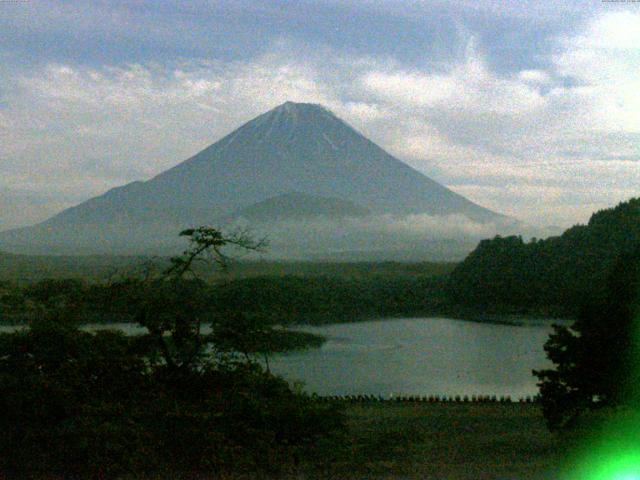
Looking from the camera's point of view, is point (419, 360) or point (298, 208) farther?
point (298, 208)

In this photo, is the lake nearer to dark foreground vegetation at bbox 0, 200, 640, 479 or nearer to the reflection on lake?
the reflection on lake

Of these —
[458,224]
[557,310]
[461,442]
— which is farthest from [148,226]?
[461,442]

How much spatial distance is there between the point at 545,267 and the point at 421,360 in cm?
1273

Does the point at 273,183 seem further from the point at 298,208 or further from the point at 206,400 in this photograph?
the point at 206,400

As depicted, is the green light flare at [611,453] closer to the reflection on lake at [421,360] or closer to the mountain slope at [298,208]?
the reflection on lake at [421,360]

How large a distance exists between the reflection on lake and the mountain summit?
82341 mm

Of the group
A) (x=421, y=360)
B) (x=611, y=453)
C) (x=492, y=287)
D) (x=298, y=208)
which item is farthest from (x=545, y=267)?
(x=298, y=208)

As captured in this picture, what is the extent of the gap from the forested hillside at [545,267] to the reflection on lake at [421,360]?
269 cm

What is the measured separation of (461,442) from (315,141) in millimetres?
104642

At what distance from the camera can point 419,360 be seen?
59.2 feet

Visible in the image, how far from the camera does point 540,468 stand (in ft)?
18.9

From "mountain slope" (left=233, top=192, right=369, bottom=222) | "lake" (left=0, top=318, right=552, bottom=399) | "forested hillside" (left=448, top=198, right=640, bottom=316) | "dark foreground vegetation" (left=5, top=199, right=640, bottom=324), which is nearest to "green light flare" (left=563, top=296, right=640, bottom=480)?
"lake" (left=0, top=318, right=552, bottom=399)

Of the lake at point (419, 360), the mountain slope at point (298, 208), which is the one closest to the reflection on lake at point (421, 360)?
the lake at point (419, 360)

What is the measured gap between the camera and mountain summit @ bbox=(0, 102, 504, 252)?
107688 millimetres
